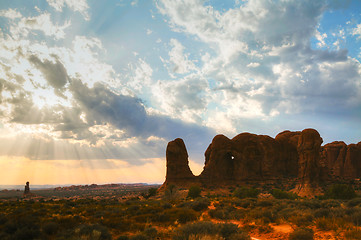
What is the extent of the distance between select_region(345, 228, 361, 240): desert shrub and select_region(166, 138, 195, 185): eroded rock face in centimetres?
4298

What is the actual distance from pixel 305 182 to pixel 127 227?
41.6 m

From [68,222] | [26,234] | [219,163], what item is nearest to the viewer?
[26,234]

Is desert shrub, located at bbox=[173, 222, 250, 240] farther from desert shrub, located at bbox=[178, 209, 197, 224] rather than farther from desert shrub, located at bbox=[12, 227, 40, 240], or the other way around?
desert shrub, located at bbox=[12, 227, 40, 240]

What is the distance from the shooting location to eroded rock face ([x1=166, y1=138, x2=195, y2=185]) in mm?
49750

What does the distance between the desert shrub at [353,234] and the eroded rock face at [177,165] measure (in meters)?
43.0

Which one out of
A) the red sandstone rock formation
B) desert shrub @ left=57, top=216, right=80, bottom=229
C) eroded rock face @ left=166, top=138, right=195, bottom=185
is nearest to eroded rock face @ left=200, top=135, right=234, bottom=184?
the red sandstone rock formation

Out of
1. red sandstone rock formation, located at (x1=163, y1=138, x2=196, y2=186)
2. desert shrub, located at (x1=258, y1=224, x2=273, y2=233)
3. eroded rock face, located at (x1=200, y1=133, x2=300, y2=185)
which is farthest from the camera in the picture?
eroded rock face, located at (x1=200, y1=133, x2=300, y2=185)

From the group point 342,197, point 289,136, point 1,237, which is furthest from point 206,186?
point 1,237

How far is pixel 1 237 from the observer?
8.21m

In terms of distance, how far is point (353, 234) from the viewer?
783cm

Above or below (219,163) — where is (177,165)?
below

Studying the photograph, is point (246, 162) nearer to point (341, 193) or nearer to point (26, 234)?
point (341, 193)

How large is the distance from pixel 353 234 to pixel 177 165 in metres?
44.2

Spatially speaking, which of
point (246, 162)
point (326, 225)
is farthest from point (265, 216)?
point (246, 162)
